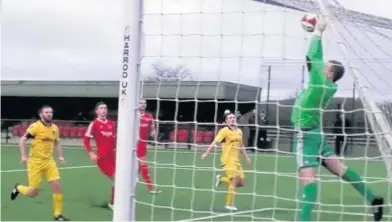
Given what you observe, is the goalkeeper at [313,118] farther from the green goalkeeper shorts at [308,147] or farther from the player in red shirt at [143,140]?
the player in red shirt at [143,140]

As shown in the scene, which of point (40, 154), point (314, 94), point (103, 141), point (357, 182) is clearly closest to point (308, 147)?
point (314, 94)

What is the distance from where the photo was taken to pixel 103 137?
34.3 feet

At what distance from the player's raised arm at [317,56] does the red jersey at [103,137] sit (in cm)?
516

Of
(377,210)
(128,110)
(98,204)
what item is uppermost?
(128,110)

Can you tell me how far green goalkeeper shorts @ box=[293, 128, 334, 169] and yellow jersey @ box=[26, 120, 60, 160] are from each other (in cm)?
417

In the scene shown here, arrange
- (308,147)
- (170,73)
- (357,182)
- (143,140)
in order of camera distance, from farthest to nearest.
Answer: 1. (357,182)
2. (308,147)
3. (143,140)
4. (170,73)

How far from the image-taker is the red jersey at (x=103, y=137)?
1041 cm

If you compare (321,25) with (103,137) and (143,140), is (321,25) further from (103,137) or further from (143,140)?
(103,137)

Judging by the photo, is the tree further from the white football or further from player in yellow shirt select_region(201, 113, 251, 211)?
player in yellow shirt select_region(201, 113, 251, 211)

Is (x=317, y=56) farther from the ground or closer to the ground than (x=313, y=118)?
farther from the ground

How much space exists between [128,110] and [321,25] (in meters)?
1.52

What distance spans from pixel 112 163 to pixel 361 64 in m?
5.64

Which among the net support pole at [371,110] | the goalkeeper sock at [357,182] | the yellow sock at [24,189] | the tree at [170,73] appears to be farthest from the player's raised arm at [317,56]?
the yellow sock at [24,189]

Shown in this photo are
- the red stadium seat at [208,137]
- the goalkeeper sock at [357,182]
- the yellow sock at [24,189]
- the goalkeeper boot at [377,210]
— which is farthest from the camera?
the yellow sock at [24,189]
